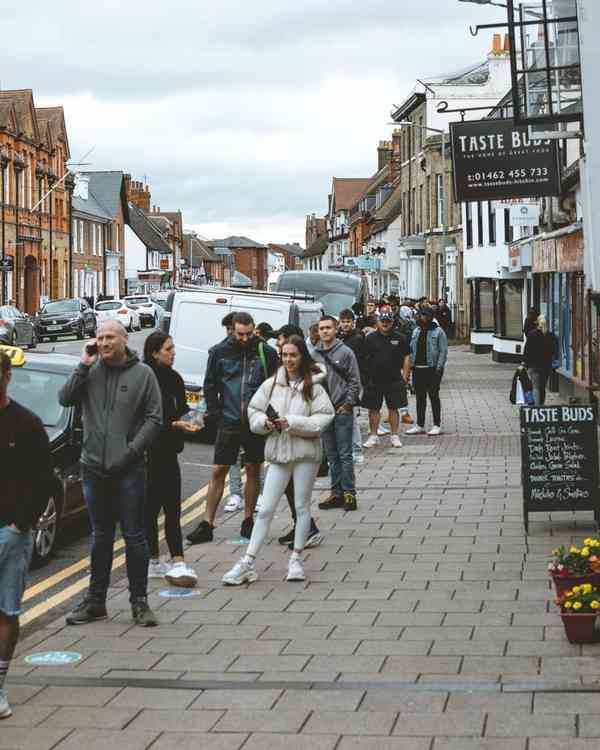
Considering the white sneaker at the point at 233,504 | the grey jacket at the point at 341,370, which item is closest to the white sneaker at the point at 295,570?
the white sneaker at the point at 233,504

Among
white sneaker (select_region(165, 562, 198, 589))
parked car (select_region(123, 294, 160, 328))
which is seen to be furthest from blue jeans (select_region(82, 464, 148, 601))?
parked car (select_region(123, 294, 160, 328))

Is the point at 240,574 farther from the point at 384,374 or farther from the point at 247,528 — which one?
the point at 384,374

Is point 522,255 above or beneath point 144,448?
above

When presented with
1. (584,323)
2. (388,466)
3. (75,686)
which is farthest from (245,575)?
(584,323)

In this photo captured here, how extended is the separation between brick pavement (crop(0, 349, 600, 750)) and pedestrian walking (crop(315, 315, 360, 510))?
1.01 m

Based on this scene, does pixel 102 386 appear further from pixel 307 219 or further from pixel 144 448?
pixel 307 219

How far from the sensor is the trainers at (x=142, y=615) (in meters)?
8.33

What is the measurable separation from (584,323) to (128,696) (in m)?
17.2

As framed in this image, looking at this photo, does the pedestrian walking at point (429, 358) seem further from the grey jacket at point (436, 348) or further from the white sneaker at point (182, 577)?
the white sneaker at point (182, 577)

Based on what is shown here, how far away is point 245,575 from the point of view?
959 cm

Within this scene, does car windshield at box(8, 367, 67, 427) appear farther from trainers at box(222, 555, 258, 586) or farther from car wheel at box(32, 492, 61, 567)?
trainers at box(222, 555, 258, 586)

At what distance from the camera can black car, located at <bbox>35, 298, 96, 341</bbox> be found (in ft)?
178

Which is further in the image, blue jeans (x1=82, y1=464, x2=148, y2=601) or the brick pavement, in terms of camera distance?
blue jeans (x1=82, y1=464, x2=148, y2=601)

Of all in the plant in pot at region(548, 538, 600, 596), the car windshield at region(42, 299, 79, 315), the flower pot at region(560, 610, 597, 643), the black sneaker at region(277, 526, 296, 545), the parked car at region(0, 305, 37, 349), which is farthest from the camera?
the car windshield at region(42, 299, 79, 315)
